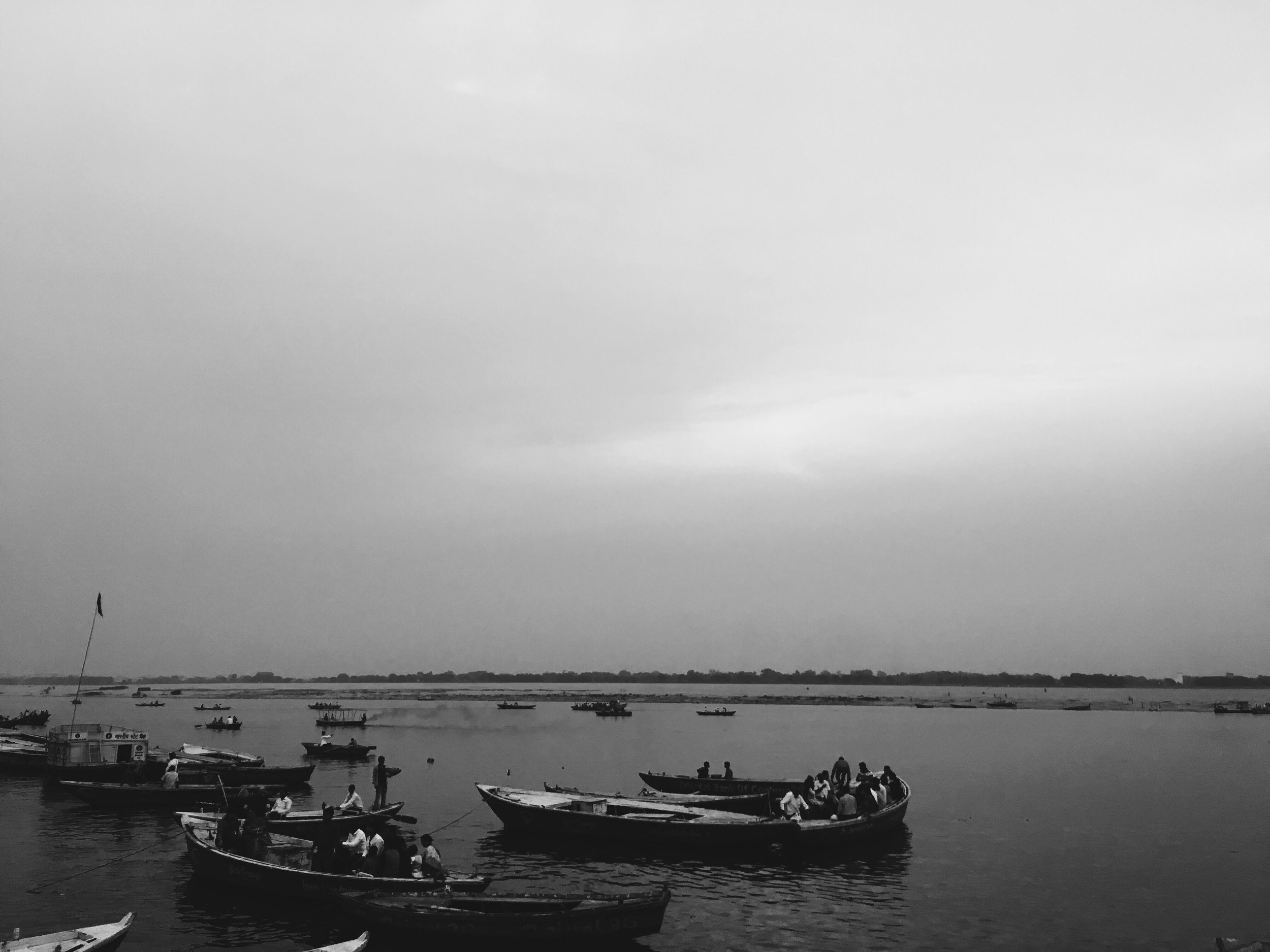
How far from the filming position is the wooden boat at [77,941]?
603 inches

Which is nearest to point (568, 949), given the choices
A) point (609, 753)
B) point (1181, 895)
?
point (1181, 895)

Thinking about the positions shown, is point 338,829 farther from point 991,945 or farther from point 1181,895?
point 1181,895

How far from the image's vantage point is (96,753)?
41406 millimetres

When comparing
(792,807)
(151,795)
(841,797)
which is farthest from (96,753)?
(841,797)

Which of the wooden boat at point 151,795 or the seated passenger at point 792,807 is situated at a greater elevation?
the seated passenger at point 792,807

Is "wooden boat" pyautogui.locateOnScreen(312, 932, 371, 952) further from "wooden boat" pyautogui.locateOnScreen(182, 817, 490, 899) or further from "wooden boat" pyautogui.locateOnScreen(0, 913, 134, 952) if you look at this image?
A: "wooden boat" pyautogui.locateOnScreen(0, 913, 134, 952)

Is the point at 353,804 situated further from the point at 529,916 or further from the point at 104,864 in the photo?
the point at 529,916

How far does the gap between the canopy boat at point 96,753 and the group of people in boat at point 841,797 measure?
31.9 metres

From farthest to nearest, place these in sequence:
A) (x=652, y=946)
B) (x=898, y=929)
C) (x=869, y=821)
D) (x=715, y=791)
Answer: (x=715, y=791)
(x=869, y=821)
(x=898, y=929)
(x=652, y=946)

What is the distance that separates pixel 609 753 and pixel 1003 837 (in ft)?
126

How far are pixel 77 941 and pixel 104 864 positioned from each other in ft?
45.7

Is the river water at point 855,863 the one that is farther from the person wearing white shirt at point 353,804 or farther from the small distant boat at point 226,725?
the small distant boat at point 226,725

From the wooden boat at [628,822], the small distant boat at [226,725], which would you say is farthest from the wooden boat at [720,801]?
the small distant boat at [226,725]

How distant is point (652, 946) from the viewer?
66.0 ft
